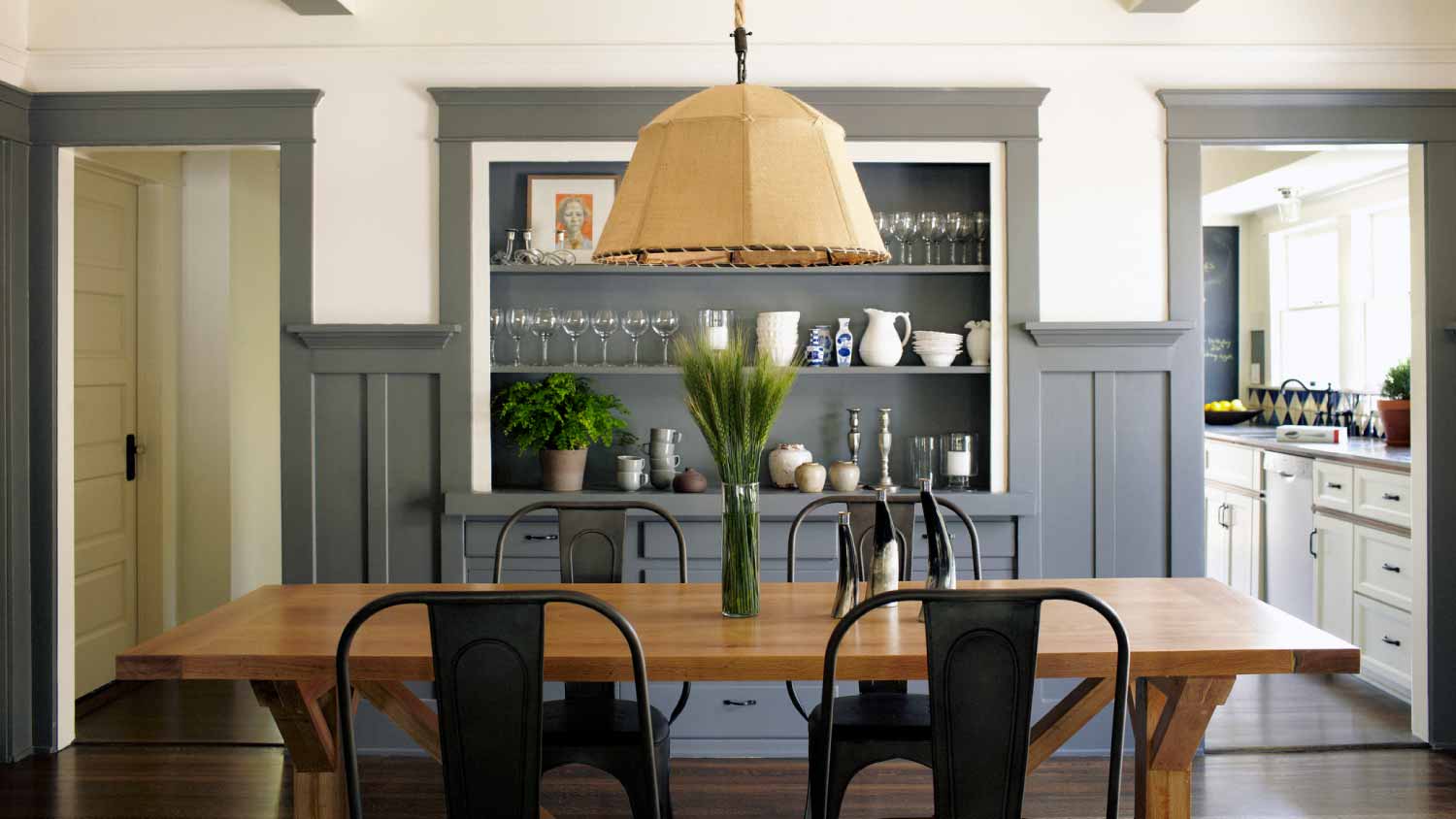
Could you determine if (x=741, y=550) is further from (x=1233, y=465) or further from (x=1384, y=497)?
(x=1233, y=465)

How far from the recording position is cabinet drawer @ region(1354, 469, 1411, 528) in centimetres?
410

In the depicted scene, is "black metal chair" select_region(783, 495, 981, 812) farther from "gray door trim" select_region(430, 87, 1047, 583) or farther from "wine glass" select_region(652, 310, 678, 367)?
"wine glass" select_region(652, 310, 678, 367)

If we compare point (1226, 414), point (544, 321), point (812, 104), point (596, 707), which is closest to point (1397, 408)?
point (1226, 414)

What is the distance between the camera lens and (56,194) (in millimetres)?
3824

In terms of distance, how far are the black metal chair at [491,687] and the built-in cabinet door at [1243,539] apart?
4.22 metres

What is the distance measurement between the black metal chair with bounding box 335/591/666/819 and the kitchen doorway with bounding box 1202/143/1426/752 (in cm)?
283

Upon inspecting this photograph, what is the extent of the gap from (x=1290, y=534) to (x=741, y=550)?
3519 mm

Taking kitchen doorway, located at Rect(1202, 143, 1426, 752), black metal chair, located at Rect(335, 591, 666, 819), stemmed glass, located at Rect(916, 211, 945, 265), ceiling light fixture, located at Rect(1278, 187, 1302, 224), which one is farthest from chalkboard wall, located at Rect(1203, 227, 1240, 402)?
black metal chair, located at Rect(335, 591, 666, 819)

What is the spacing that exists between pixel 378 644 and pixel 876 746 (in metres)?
1.10

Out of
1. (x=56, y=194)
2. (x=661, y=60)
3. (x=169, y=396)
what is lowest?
(x=169, y=396)

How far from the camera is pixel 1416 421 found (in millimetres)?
3889

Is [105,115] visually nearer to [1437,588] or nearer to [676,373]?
[676,373]

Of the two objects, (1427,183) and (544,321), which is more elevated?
(1427,183)

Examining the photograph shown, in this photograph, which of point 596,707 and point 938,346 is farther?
point 938,346
